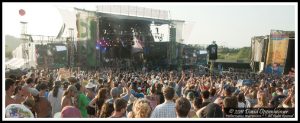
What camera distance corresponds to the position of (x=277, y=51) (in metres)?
21.3

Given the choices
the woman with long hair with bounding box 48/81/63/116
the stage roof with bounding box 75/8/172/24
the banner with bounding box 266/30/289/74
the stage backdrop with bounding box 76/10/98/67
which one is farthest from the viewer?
the stage backdrop with bounding box 76/10/98/67

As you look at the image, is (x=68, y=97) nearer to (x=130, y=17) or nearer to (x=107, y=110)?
(x=107, y=110)

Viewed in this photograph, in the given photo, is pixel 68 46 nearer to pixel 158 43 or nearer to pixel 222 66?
pixel 158 43

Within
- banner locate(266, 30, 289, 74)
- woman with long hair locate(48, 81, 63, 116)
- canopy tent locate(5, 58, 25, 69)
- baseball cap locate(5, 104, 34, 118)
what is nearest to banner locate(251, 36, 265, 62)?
banner locate(266, 30, 289, 74)

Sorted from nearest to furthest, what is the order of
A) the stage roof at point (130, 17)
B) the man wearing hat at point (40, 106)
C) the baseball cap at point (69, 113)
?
the baseball cap at point (69, 113) → the man wearing hat at point (40, 106) → the stage roof at point (130, 17)

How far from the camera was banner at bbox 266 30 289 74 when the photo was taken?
20.8 meters

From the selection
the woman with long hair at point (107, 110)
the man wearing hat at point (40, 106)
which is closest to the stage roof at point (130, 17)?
the man wearing hat at point (40, 106)

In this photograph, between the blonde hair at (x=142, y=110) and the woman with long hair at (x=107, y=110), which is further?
the woman with long hair at (x=107, y=110)

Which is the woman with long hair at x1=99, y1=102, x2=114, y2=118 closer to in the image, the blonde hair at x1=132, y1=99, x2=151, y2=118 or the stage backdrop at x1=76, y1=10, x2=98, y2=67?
the blonde hair at x1=132, y1=99, x2=151, y2=118

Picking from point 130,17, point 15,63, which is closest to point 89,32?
point 130,17

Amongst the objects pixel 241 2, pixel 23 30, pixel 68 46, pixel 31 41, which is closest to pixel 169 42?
pixel 68 46

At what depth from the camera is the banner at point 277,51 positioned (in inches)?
819

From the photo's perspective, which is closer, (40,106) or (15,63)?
(40,106)

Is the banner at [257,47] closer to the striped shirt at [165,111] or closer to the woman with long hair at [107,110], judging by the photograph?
the striped shirt at [165,111]
